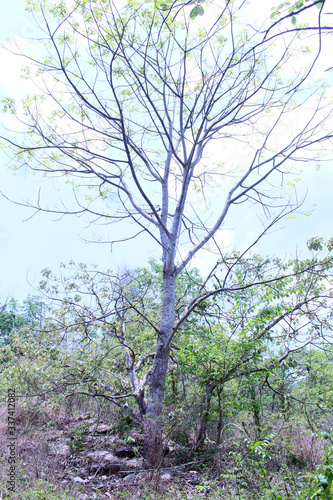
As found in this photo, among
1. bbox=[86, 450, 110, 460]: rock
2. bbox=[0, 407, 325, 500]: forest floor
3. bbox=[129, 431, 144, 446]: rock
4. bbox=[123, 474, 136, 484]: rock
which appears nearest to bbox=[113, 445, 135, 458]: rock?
bbox=[0, 407, 325, 500]: forest floor

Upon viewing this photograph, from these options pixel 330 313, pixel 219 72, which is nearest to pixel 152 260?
pixel 330 313

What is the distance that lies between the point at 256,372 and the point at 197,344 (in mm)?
1425

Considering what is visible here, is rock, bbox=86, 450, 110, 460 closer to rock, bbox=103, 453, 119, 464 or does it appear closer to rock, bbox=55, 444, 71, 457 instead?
rock, bbox=103, 453, 119, 464

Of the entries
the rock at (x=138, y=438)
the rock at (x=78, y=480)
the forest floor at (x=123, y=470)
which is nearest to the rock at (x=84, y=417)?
the forest floor at (x=123, y=470)

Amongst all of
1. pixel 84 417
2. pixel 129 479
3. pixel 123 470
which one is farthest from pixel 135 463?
pixel 84 417

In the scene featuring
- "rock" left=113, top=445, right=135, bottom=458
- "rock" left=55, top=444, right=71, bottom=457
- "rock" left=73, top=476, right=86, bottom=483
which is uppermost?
"rock" left=73, top=476, right=86, bottom=483

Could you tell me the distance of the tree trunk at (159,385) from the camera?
518cm

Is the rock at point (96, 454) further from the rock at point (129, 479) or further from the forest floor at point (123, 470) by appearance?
the rock at point (129, 479)

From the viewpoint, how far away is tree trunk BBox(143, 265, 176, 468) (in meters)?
5.18

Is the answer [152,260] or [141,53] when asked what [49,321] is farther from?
[152,260]

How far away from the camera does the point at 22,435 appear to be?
7.38 meters

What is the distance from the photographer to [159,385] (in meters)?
5.73

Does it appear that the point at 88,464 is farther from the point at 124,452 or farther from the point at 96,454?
the point at 124,452

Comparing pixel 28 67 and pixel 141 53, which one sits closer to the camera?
pixel 141 53
